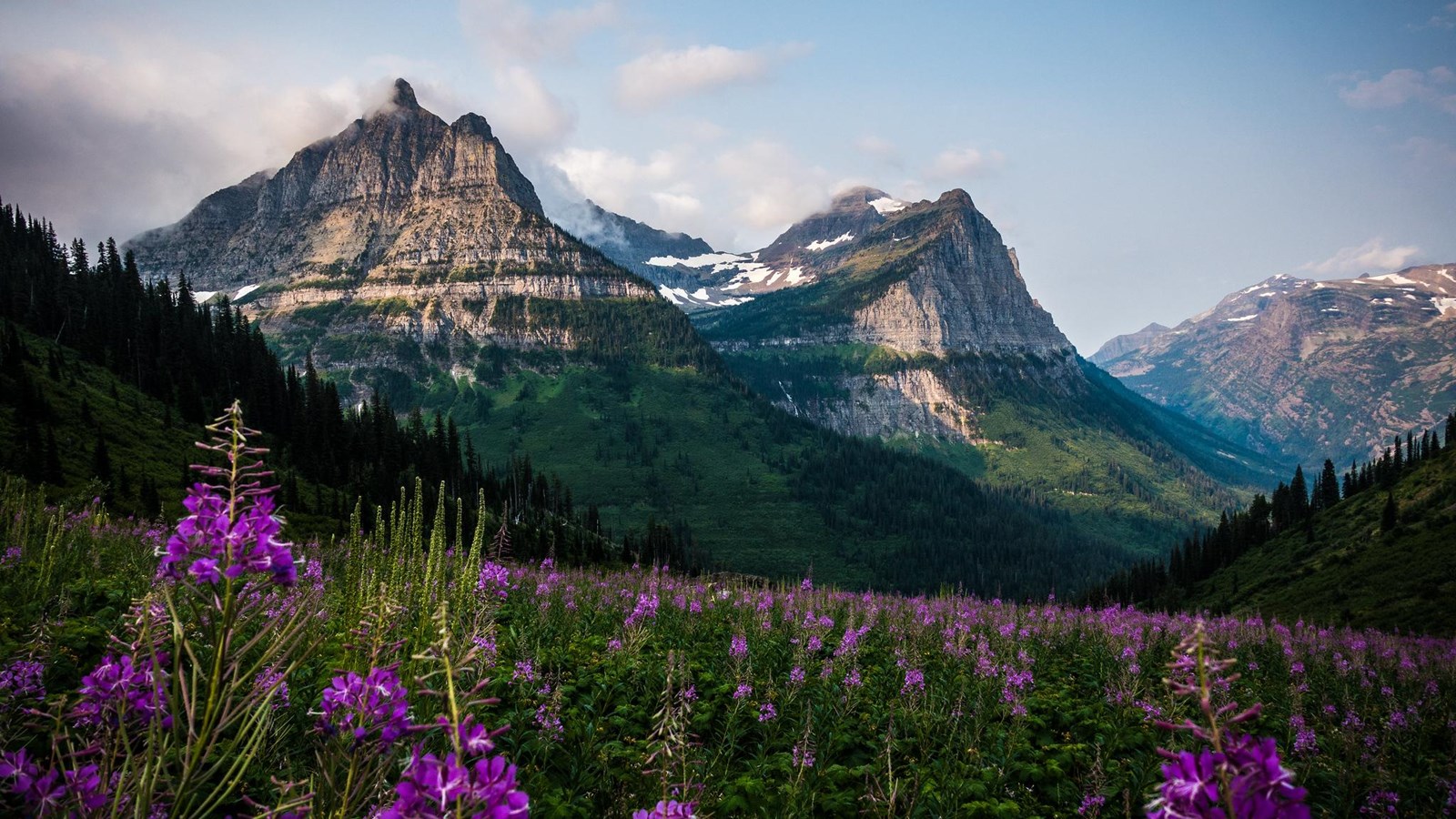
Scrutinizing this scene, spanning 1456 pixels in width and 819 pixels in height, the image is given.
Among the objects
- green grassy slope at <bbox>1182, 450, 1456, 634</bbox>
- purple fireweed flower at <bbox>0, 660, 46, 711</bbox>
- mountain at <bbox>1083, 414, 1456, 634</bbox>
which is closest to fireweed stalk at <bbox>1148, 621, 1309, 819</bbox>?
purple fireweed flower at <bbox>0, 660, 46, 711</bbox>

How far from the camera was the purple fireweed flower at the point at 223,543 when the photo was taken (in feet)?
9.20

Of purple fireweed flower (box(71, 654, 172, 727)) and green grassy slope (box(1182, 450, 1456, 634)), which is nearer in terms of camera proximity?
purple fireweed flower (box(71, 654, 172, 727))

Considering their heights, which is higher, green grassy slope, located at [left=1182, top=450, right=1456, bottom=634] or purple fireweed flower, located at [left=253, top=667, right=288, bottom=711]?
purple fireweed flower, located at [left=253, top=667, right=288, bottom=711]

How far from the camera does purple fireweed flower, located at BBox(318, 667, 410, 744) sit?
3.16 meters

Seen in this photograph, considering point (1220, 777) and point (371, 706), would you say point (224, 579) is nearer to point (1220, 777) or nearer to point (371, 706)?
point (371, 706)

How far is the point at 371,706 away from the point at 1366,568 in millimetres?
91459

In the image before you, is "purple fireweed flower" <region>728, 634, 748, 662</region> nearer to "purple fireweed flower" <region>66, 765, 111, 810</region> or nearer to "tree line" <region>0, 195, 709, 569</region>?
"purple fireweed flower" <region>66, 765, 111, 810</region>

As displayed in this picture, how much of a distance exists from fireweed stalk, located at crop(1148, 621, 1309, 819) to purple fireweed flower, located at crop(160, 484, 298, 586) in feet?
11.0

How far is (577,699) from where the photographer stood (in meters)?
9.26

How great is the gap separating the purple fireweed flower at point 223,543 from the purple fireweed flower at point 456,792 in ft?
3.71

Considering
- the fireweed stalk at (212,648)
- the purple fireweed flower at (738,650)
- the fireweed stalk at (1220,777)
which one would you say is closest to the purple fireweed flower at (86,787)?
the fireweed stalk at (212,648)

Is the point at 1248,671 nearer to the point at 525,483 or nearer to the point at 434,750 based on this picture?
the point at 434,750

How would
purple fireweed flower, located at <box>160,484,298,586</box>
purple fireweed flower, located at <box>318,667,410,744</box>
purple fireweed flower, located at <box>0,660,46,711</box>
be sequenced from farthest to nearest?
1. purple fireweed flower, located at <box>0,660,46,711</box>
2. purple fireweed flower, located at <box>318,667,410,744</box>
3. purple fireweed flower, located at <box>160,484,298,586</box>


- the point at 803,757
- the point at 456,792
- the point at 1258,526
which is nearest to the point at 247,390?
the point at 803,757
